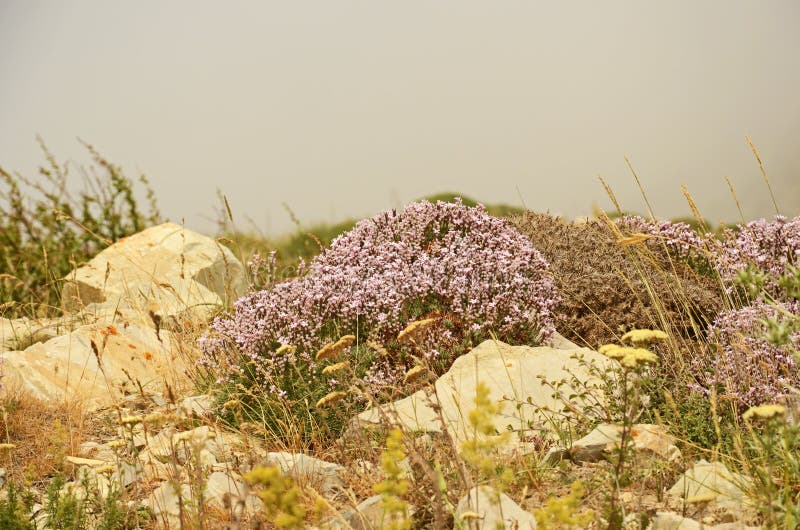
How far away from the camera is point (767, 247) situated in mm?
5820

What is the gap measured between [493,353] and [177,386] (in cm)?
255

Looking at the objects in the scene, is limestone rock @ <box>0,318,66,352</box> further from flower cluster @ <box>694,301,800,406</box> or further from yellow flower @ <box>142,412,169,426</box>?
flower cluster @ <box>694,301,800,406</box>

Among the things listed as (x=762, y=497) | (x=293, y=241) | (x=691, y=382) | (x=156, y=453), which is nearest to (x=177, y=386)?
(x=156, y=453)

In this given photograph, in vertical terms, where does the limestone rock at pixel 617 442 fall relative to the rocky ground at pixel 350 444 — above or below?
below

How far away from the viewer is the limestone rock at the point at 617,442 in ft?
12.2

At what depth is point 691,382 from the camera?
14.9 feet

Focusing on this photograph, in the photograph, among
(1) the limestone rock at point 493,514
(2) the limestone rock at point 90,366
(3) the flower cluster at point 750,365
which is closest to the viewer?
(1) the limestone rock at point 493,514

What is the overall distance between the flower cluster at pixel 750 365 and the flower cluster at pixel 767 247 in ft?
2.21

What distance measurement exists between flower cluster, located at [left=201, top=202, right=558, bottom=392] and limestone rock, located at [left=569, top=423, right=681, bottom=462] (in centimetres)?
149

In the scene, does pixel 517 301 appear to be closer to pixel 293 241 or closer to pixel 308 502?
pixel 308 502

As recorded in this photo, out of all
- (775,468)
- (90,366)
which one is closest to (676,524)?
(775,468)

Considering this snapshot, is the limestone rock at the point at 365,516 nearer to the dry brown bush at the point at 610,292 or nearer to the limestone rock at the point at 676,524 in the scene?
the limestone rock at the point at 676,524

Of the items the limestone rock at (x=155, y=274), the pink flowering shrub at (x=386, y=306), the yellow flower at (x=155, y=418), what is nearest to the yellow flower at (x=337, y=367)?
the yellow flower at (x=155, y=418)

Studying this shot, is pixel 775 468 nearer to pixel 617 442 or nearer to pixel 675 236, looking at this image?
pixel 617 442
